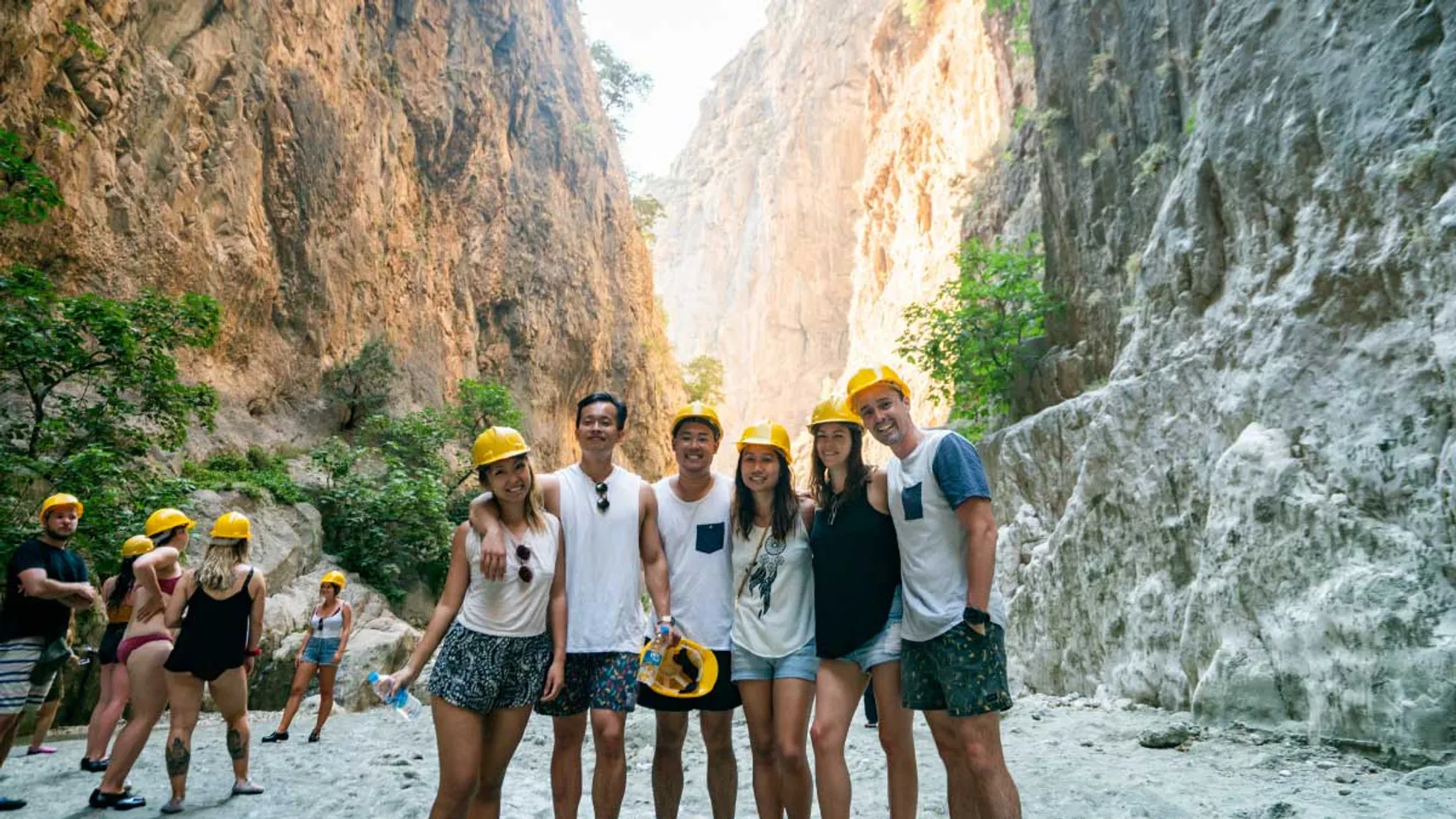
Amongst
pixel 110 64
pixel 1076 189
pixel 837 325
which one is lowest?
pixel 1076 189

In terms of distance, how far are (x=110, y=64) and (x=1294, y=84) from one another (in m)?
15.0

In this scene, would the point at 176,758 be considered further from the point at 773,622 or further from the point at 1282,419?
the point at 1282,419

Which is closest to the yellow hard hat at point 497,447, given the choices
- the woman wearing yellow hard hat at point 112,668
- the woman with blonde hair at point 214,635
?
the woman with blonde hair at point 214,635

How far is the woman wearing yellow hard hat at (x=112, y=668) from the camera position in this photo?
5664 mm

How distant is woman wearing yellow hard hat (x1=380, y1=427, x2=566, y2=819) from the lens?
10.5ft

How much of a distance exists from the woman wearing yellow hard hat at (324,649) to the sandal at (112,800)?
3079 mm

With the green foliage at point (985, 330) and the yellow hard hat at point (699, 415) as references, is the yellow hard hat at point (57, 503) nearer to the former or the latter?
the yellow hard hat at point (699, 415)

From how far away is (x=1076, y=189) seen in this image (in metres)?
10.7

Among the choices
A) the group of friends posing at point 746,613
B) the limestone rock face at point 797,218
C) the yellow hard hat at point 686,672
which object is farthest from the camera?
the limestone rock face at point 797,218

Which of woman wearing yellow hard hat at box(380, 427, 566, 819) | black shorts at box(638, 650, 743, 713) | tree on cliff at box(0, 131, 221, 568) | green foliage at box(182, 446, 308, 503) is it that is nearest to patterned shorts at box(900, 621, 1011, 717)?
black shorts at box(638, 650, 743, 713)

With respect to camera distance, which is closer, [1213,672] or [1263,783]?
[1263,783]

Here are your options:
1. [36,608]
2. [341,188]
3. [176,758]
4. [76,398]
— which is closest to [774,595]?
[176,758]

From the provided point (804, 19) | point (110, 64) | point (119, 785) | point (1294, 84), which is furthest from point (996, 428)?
point (804, 19)

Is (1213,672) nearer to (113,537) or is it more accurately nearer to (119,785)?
(119,785)
